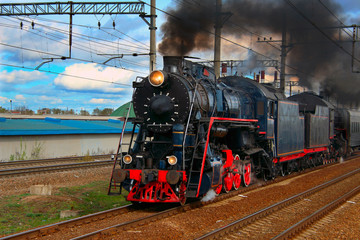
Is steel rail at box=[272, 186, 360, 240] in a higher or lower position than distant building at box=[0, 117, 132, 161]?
lower

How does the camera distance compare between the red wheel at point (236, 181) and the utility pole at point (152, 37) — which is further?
the utility pole at point (152, 37)

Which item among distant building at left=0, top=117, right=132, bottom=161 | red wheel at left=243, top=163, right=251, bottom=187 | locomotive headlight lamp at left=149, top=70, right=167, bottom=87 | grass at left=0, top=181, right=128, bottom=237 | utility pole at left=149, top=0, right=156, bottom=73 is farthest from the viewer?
distant building at left=0, top=117, right=132, bottom=161

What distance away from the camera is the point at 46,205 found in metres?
9.16

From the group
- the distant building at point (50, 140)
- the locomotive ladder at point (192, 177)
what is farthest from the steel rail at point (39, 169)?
the locomotive ladder at point (192, 177)

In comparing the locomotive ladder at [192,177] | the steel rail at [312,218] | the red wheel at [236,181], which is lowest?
the steel rail at [312,218]

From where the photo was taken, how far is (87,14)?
1839 cm

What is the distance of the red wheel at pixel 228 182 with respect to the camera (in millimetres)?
10727

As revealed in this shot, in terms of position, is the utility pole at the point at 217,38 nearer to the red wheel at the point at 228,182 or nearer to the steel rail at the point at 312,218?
the red wheel at the point at 228,182

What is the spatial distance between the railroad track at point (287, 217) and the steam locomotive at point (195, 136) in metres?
1.45

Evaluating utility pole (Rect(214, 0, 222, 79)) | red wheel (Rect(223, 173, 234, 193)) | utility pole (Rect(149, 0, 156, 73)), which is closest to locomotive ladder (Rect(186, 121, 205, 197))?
red wheel (Rect(223, 173, 234, 193))

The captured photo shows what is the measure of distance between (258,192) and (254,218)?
11.1 ft

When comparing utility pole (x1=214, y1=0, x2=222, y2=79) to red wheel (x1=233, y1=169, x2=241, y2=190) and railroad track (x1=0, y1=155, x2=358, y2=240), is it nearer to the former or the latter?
red wheel (x1=233, y1=169, x2=241, y2=190)

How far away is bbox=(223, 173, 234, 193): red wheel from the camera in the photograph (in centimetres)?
1073

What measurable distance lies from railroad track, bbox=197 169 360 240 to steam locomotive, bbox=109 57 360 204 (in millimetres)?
1452
